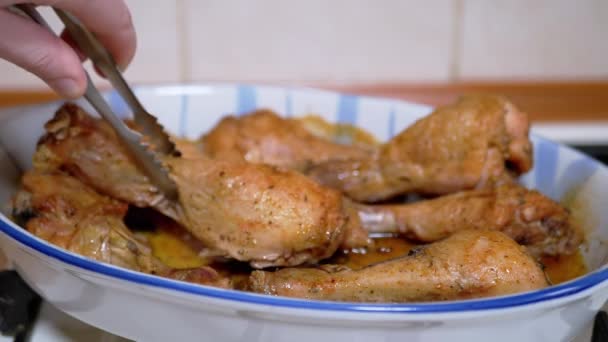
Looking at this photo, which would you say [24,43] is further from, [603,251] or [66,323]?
[603,251]

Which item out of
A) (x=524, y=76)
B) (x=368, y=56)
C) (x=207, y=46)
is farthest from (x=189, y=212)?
(x=524, y=76)

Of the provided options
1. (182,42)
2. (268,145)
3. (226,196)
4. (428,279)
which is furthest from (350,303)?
(182,42)

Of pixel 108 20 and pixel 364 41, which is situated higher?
pixel 108 20

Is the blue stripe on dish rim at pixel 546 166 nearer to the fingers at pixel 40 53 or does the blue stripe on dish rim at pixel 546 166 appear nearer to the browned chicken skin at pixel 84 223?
the browned chicken skin at pixel 84 223

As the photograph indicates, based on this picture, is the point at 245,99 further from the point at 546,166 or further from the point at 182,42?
the point at 546,166

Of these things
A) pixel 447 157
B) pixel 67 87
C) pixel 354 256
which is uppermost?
pixel 67 87

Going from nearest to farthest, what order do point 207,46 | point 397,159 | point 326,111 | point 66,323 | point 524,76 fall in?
1. point 66,323
2. point 397,159
3. point 326,111
4. point 207,46
5. point 524,76

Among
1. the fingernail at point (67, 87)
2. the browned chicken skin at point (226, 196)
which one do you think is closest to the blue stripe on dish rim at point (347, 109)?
the browned chicken skin at point (226, 196)
